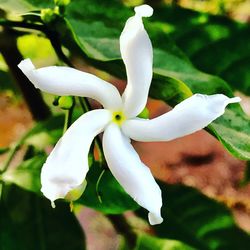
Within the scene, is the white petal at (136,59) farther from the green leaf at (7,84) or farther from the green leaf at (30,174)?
the green leaf at (7,84)

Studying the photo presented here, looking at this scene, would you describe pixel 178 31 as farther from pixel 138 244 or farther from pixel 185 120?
pixel 185 120

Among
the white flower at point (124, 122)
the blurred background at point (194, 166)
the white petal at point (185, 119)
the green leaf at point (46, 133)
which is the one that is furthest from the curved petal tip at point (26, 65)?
the blurred background at point (194, 166)

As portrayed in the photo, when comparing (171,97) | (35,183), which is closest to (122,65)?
(171,97)

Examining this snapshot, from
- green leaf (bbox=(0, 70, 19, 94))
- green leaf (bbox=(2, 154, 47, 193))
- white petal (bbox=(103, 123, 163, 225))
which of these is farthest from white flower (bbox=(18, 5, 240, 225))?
green leaf (bbox=(0, 70, 19, 94))

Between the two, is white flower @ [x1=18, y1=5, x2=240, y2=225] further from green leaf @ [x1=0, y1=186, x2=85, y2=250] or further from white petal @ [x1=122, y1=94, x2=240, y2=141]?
green leaf @ [x1=0, y1=186, x2=85, y2=250]

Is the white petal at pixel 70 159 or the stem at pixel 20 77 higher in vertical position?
the white petal at pixel 70 159

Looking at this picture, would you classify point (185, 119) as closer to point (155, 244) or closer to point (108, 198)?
point (108, 198)
